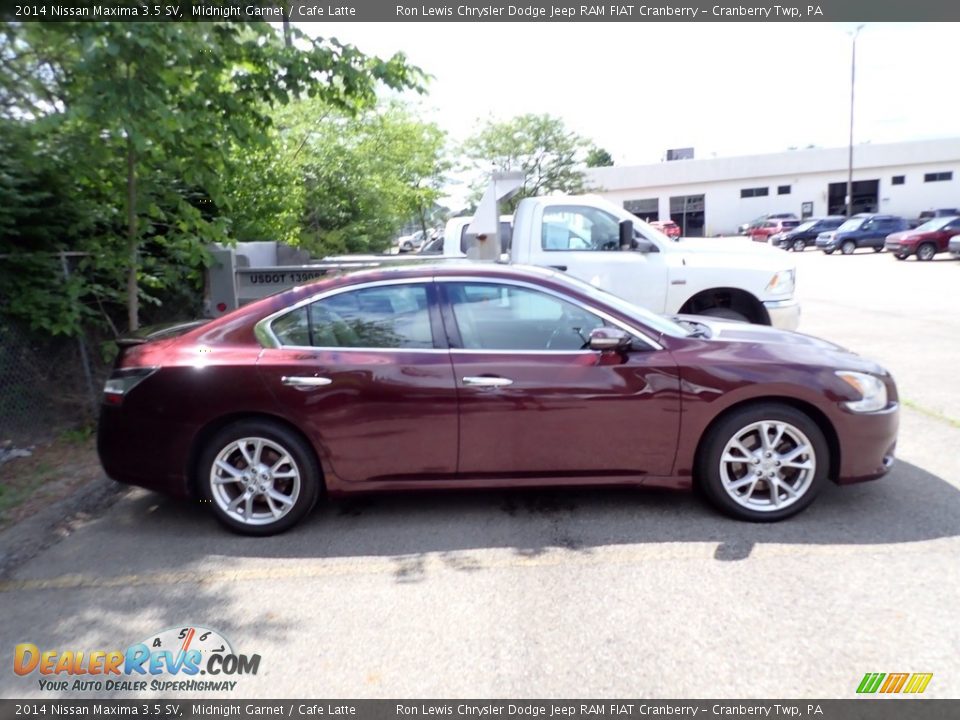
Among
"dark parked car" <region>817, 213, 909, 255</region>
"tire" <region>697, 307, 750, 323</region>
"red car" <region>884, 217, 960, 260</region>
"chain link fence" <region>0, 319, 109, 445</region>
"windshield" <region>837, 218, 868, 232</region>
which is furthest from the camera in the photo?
"windshield" <region>837, 218, 868, 232</region>

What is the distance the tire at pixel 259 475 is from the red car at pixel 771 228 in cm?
4579

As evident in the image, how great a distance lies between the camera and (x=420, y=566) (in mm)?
4168

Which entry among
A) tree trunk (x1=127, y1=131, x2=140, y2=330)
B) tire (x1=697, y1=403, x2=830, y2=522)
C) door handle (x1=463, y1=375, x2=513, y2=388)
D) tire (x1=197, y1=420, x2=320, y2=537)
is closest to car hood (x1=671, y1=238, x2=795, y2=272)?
tire (x1=697, y1=403, x2=830, y2=522)

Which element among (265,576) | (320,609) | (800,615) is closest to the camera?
(800,615)

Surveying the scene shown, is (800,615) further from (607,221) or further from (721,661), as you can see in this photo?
(607,221)

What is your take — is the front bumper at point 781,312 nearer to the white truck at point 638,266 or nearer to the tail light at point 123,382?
the white truck at point 638,266

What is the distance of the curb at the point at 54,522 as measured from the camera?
4520 millimetres

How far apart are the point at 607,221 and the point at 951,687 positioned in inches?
252

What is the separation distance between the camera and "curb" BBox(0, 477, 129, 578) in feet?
14.8

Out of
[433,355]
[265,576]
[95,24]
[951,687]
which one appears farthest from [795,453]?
[95,24]

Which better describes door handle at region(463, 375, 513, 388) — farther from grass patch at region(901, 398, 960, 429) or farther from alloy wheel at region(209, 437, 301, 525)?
grass patch at region(901, 398, 960, 429)

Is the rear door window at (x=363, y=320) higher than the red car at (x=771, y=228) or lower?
lower

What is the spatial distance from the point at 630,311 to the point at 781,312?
4.05 metres

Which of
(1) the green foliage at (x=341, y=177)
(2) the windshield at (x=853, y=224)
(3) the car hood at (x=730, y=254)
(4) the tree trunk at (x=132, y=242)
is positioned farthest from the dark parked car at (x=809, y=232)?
(4) the tree trunk at (x=132, y=242)
